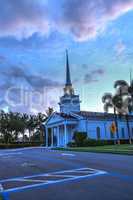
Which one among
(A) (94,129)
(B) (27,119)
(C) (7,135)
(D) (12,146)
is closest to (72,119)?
(A) (94,129)

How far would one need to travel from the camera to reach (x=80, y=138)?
48719 mm

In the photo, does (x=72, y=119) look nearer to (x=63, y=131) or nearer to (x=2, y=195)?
(x=63, y=131)

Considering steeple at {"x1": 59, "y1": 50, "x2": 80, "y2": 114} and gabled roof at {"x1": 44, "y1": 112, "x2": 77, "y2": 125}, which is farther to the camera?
steeple at {"x1": 59, "y1": 50, "x2": 80, "y2": 114}

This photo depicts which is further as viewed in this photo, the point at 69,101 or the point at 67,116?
the point at 69,101

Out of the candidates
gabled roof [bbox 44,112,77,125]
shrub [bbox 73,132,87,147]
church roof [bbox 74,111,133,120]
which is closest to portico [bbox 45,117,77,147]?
gabled roof [bbox 44,112,77,125]

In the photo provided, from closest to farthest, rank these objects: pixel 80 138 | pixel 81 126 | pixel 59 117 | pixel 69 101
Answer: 1. pixel 80 138
2. pixel 81 126
3. pixel 59 117
4. pixel 69 101

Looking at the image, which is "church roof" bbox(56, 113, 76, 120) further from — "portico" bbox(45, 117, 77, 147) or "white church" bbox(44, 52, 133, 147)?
"portico" bbox(45, 117, 77, 147)

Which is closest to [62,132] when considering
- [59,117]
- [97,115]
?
[59,117]

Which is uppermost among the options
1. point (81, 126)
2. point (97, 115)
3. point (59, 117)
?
point (97, 115)

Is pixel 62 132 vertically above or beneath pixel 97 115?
beneath

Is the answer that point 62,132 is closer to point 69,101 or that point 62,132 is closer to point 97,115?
point 97,115

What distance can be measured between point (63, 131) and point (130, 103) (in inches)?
520

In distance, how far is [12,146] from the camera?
202ft

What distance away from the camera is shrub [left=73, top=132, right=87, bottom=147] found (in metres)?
48.2
